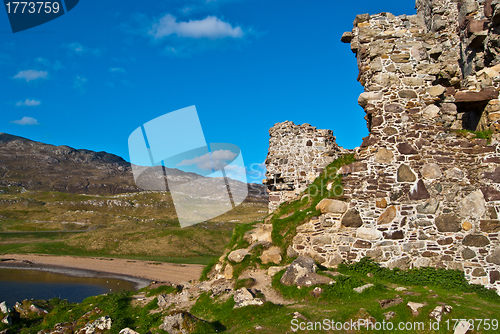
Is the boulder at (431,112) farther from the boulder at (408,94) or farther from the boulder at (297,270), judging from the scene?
the boulder at (297,270)

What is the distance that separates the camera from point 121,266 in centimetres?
3897

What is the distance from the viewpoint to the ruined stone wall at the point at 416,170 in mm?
9812

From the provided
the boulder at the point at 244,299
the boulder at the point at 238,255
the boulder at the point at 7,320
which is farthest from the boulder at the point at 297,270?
the boulder at the point at 7,320

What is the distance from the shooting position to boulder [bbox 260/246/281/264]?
11.7 meters

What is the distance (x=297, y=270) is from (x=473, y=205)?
6.04m

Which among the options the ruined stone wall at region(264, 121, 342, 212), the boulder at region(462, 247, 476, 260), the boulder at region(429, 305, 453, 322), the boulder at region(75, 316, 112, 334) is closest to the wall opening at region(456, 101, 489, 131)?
the boulder at region(462, 247, 476, 260)

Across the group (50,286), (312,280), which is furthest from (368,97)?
(50,286)

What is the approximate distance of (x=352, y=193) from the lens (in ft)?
34.8

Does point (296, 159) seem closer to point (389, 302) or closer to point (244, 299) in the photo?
point (244, 299)

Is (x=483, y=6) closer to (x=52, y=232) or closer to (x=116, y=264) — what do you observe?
(x=116, y=264)

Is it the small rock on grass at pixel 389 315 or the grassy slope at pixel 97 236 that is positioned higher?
the grassy slope at pixel 97 236

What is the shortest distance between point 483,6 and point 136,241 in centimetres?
5287

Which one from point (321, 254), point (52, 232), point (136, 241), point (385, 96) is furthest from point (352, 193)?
point (52, 232)

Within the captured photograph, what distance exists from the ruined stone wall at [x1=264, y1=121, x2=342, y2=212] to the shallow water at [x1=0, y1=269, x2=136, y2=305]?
1793 cm
